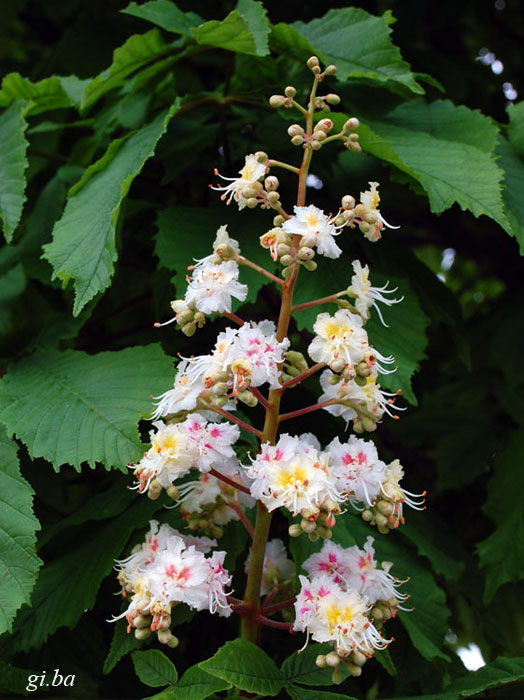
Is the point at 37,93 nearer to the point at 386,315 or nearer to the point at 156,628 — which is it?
the point at 386,315

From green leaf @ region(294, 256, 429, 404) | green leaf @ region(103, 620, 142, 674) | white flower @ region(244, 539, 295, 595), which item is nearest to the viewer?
green leaf @ region(103, 620, 142, 674)

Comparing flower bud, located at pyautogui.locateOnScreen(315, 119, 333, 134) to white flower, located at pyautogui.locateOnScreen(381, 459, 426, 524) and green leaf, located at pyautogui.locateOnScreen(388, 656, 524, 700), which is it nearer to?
white flower, located at pyautogui.locateOnScreen(381, 459, 426, 524)

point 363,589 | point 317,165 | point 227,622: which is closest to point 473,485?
point 227,622

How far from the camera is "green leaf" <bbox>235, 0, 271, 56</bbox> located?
174 cm

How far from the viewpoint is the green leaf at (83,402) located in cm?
146

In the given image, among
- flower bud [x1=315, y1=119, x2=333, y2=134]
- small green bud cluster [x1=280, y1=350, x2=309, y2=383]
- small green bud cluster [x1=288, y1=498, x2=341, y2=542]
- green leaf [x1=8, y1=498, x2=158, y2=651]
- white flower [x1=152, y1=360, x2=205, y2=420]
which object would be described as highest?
flower bud [x1=315, y1=119, x2=333, y2=134]

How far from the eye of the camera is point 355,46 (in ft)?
6.18

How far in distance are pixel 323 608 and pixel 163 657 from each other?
0.96 feet

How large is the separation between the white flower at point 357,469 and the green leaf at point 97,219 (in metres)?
0.55

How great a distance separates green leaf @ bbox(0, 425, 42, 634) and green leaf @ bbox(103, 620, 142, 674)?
0.19m

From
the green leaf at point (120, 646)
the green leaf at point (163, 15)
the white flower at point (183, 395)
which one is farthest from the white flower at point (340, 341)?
the green leaf at point (163, 15)

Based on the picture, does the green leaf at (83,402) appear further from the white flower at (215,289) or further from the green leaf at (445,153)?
the green leaf at (445,153)

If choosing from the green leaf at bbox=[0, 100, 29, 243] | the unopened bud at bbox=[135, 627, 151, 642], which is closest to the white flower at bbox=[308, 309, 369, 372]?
the unopened bud at bbox=[135, 627, 151, 642]

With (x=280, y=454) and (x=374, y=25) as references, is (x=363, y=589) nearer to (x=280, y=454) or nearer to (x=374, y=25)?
(x=280, y=454)
